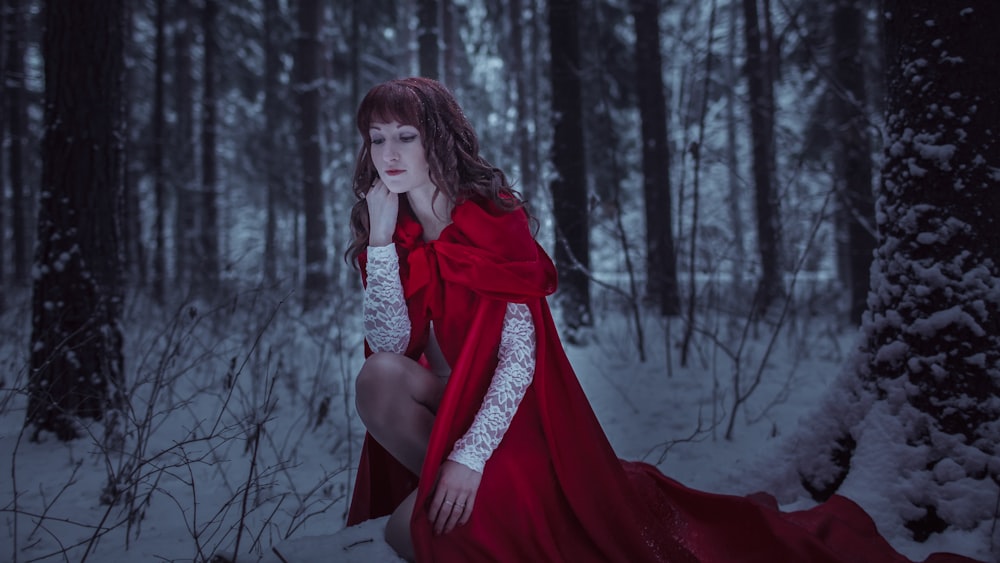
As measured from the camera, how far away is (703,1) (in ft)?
14.6

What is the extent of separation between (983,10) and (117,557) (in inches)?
122

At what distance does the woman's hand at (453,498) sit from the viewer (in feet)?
4.34

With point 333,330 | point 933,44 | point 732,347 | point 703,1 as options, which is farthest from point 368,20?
point 933,44

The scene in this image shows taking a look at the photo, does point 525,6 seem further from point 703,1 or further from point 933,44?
point 933,44

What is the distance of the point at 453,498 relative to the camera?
4.33 ft

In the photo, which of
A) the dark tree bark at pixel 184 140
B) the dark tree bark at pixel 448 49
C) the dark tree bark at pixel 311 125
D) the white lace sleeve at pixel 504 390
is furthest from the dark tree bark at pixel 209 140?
the white lace sleeve at pixel 504 390

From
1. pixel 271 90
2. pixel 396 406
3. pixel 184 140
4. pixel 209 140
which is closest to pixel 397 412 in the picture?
pixel 396 406

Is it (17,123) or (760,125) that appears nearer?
(760,125)

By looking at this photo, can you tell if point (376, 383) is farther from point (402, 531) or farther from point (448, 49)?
point (448, 49)

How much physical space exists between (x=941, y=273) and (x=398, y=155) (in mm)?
1725

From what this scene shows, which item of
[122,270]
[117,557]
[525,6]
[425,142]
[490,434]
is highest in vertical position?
[525,6]

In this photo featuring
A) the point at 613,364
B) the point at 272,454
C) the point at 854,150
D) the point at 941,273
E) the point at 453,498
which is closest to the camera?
the point at 453,498

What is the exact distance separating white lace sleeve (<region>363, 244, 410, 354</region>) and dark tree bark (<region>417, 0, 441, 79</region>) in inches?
289

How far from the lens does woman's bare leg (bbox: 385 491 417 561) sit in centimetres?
140
